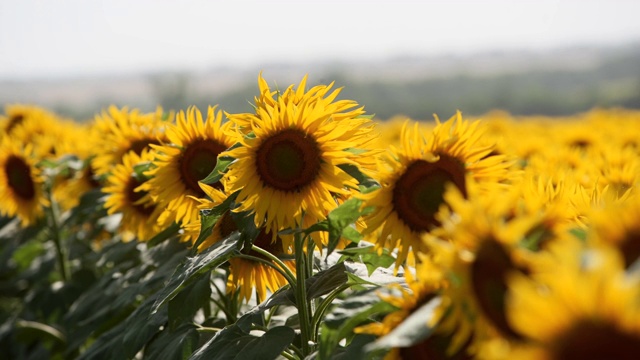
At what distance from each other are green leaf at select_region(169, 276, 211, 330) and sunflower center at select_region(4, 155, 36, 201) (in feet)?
7.51

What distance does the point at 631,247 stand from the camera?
3.76 ft

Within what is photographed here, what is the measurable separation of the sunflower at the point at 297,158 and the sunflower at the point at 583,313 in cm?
120

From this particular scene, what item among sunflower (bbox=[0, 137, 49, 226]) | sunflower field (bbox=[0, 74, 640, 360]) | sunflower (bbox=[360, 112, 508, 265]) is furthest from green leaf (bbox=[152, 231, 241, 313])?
sunflower (bbox=[0, 137, 49, 226])

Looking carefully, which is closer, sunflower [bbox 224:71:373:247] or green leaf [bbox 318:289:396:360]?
green leaf [bbox 318:289:396:360]

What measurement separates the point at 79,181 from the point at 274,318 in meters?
2.22

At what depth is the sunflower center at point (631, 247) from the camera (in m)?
1.14

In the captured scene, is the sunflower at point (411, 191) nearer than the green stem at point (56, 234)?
Yes

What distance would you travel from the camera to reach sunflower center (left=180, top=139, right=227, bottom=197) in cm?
282

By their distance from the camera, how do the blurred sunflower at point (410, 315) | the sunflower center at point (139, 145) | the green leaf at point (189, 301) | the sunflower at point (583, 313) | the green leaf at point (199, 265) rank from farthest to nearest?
the sunflower center at point (139, 145) → the green leaf at point (189, 301) → the green leaf at point (199, 265) → the blurred sunflower at point (410, 315) → the sunflower at point (583, 313)

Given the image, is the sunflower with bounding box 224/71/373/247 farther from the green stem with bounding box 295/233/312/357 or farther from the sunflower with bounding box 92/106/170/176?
the sunflower with bounding box 92/106/170/176

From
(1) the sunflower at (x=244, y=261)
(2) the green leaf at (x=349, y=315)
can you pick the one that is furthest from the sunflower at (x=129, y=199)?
(2) the green leaf at (x=349, y=315)

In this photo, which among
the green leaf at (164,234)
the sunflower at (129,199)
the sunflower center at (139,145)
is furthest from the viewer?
the sunflower center at (139,145)

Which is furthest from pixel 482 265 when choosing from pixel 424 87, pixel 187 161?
pixel 424 87

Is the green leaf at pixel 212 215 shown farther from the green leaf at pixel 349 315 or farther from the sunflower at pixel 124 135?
the sunflower at pixel 124 135
